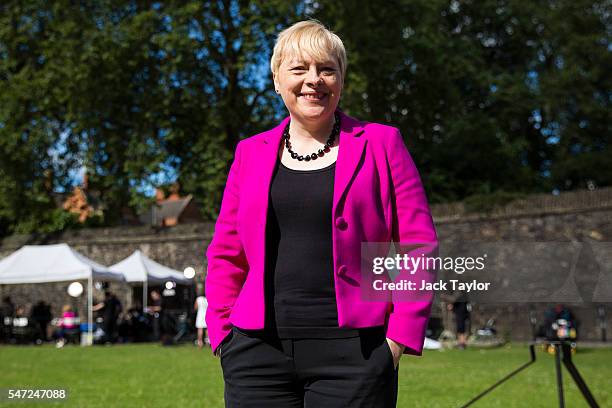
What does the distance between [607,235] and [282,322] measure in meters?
21.4

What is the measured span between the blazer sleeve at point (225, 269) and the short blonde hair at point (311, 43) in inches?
17.7

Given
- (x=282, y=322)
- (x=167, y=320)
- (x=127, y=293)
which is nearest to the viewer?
(x=282, y=322)

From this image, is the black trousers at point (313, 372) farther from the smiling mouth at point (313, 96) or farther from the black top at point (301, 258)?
the smiling mouth at point (313, 96)

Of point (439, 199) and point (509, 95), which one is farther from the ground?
point (509, 95)

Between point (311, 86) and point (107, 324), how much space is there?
2418 cm

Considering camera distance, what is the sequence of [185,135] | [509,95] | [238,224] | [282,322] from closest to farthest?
[282,322]
[238,224]
[185,135]
[509,95]

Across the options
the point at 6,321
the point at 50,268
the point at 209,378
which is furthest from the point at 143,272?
the point at 209,378

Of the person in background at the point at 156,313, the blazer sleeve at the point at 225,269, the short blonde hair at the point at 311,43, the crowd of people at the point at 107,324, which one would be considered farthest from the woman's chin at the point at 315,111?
the person in background at the point at 156,313

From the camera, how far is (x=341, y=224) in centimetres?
274

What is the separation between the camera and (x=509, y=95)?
113 ft

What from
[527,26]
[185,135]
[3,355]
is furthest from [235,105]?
[527,26]

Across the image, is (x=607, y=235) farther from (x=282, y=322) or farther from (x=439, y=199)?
(x=282, y=322)

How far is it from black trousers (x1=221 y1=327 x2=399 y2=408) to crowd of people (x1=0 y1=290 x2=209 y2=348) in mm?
22877

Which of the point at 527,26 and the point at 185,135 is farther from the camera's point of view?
the point at 527,26
